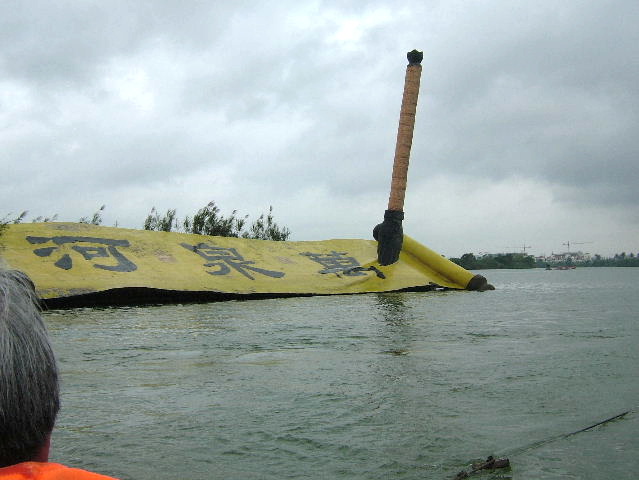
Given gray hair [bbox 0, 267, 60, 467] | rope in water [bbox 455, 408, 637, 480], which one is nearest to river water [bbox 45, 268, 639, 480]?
rope in water [bbox 455, 408, 637, 480]

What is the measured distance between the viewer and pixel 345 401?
3.07 meters

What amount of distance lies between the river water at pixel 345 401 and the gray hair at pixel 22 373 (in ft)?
4.39

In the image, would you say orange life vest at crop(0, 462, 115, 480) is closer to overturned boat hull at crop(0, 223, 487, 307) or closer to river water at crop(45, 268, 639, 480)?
river water at crop(45, 268, 639, 480)

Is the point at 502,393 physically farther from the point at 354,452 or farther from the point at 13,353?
the point at 13,353

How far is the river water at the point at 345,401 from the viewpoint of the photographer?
86.4 inches

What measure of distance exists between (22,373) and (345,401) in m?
2.41

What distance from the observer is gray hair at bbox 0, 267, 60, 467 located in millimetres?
797

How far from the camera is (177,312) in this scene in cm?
816

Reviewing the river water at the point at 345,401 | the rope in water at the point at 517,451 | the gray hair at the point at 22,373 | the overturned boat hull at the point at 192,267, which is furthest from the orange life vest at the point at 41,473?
the overturned boat hull at the point at 192,267

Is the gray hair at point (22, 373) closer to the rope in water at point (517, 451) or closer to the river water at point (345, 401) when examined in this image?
the river water at point (345, 401)

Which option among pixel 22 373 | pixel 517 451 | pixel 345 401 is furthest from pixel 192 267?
pixel 22 373

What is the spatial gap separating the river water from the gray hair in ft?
4.39

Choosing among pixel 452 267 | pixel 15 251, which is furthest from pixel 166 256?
pixel 452 267

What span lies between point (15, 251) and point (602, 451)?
9.09m
